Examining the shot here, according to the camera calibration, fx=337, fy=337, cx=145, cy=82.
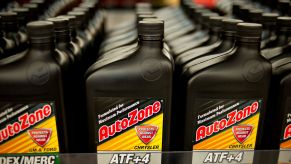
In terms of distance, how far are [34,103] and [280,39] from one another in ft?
2.47

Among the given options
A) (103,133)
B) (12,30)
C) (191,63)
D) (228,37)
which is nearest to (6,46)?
(12,30)

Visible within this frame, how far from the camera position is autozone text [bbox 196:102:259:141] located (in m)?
0.92

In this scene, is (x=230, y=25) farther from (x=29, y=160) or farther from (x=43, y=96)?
(x=29, y=160)

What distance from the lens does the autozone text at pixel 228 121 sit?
92cm

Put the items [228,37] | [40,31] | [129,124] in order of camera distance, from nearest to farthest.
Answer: [40,31] < [129,124] < [228,37]

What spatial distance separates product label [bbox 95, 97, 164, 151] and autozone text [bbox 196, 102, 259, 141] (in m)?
0.11

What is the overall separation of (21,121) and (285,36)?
31.5 inches

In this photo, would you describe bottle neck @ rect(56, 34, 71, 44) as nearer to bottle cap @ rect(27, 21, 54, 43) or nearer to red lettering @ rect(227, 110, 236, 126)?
bottle cap @ rect(27, 21, 54, 43)

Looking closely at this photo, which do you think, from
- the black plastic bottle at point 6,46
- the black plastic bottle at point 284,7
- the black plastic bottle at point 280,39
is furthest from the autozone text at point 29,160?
the black plastic bottle at point 284,7

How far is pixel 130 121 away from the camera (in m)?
0.92

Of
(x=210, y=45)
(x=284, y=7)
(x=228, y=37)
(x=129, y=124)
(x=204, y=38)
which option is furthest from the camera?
(x=284, y=7)

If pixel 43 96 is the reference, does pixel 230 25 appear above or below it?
above

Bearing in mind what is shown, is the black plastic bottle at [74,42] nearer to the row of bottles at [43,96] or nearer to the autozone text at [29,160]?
the row of bottles at [43,96]

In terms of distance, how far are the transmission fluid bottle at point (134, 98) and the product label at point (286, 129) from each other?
326 millimetres
